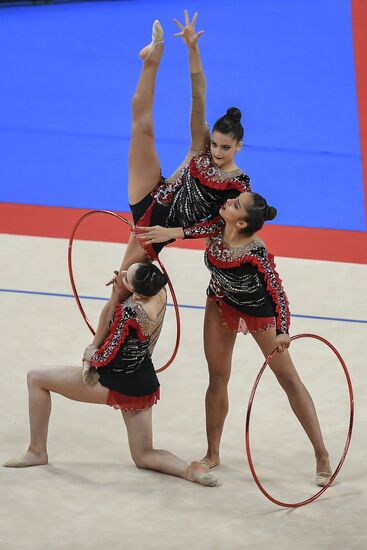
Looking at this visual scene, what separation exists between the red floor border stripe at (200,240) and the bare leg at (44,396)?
2615 millimetres

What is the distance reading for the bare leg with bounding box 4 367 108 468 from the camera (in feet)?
14.9

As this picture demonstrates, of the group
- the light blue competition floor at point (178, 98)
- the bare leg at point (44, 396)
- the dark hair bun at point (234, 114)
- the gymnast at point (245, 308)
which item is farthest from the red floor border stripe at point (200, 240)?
the bare leg at point (44, 396)

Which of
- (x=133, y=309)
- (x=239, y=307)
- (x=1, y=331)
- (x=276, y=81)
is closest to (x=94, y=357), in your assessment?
(x=133, y=309)

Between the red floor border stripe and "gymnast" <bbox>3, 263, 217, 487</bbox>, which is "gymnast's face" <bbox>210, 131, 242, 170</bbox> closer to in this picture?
"gymnast" <bbox>3, 263, 217, 487</bbox>

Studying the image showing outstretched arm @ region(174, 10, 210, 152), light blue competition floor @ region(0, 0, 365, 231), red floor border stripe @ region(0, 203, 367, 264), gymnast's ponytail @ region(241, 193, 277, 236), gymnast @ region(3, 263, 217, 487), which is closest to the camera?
gymnast's ponytail @ region(241, 193, 277, 236)

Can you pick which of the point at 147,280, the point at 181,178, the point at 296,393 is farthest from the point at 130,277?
the point at 296,393

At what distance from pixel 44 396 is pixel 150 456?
54 cm

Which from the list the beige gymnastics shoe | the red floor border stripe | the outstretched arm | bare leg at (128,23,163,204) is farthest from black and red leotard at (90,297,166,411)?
the red floor border stripe

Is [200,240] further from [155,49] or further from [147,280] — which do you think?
[147,280]

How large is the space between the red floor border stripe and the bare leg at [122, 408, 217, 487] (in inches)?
103

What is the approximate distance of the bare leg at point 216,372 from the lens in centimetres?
462

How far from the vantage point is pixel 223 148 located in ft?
14.7

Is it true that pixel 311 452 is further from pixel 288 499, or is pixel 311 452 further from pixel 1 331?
pixel 1 331

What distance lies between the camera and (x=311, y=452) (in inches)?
193
